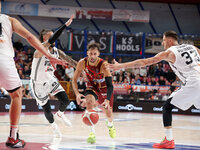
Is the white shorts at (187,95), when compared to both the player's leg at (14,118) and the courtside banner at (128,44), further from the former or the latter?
the courtside banner at (128,44)

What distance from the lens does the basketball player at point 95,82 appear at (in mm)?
5910

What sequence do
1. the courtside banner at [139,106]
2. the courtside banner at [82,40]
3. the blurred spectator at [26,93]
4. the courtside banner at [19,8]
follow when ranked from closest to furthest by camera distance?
1. the blurred spectator at [26,93]
2. the courtside banner at [139,106]
3. the courtside banner at [82,40]
4. the courtside banner at [19,8]

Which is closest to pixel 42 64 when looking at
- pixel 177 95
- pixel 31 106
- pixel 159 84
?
pixel 177 95

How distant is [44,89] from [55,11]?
15.4 m

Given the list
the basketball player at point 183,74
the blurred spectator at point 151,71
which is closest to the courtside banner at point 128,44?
the blurred spectator at point 151,71

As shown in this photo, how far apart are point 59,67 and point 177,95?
12.9m

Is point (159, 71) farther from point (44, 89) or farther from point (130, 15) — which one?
point (44, 89)

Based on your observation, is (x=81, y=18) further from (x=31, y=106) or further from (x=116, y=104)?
(x=31, y=106)

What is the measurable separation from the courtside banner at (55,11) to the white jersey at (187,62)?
1667 cm

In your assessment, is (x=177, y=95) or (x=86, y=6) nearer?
(x=177, y=95)

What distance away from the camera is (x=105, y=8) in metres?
22.1

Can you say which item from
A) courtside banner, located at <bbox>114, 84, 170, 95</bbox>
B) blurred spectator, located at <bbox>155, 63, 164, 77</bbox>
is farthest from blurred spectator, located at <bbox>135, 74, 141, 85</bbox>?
blurred spectator, located at <bbox>155, 63, 164, 77</bbox>

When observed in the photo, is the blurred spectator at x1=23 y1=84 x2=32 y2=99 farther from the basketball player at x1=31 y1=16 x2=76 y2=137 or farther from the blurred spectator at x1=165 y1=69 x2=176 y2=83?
the blurred spectator at x1=165 y1=69 x2=176 y2=83

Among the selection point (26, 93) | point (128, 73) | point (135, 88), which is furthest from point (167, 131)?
point (128, 73)
